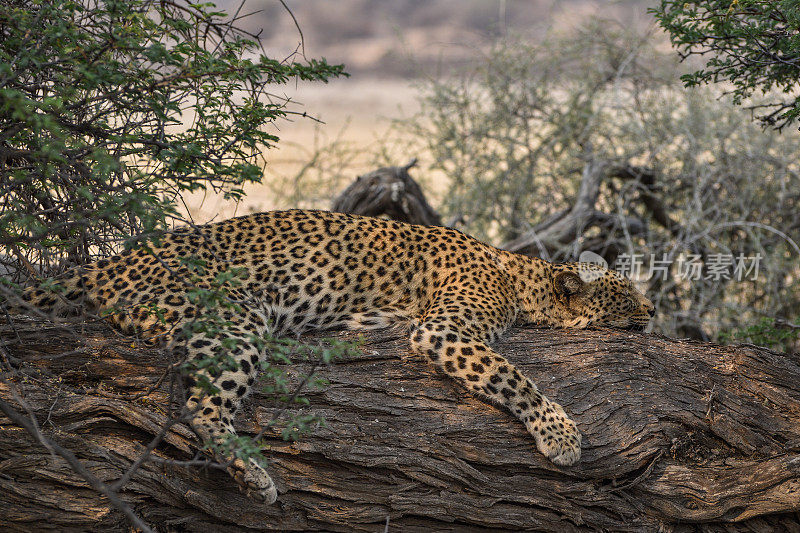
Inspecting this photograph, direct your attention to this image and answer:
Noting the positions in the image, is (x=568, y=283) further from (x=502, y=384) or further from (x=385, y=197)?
(x=385, y=197)

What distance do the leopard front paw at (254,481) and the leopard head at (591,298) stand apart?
312cm

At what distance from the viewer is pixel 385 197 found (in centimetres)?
953

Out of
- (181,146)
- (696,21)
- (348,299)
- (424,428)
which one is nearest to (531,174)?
(696,21)

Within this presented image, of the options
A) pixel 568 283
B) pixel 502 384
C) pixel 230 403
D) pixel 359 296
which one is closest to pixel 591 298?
pixel 568 283

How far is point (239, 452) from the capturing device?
3467 millimetres

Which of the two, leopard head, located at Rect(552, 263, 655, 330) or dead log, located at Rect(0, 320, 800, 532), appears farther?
leopard head, located at Rect(552, 263, 655, 330)

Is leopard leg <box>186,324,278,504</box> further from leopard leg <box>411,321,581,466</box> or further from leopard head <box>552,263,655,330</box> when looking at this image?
Answer: leopard head <box>552,263,655,330</box>

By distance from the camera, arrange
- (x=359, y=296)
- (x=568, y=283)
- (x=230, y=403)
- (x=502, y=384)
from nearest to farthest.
→ (x=230, y=403)
(x=502, y=384)
(x=359, y=296)
(x=568, y=283)

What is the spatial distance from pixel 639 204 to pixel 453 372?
7569 mm

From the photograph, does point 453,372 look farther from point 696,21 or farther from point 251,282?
point 696,21

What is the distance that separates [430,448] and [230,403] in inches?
52.7

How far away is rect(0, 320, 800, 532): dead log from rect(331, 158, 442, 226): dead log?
3947 mm

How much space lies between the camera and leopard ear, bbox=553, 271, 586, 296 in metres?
6.50

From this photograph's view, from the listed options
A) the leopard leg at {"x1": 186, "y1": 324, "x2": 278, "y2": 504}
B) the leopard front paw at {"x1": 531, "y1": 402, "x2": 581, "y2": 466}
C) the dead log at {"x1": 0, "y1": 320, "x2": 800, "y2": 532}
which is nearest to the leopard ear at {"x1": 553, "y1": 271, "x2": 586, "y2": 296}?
the dead log at {"x1": 0, "y1": 320, "x2": 800, "y2": 532}
